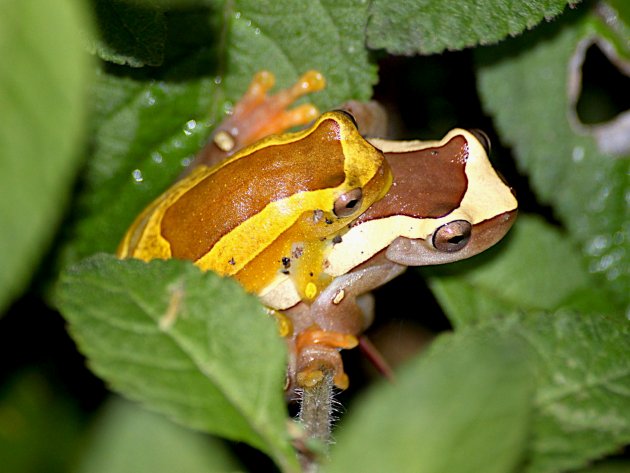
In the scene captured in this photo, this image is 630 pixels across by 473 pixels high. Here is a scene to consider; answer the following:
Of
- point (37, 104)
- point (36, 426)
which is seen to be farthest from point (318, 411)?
point (37, 104)

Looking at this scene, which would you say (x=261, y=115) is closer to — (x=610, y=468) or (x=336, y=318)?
(x=336, y=318)

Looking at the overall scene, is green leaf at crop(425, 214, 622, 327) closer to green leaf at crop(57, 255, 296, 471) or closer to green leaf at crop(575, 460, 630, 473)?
green leaf at crop(575, 460, 630, 473)

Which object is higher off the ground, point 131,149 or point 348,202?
point 131,149

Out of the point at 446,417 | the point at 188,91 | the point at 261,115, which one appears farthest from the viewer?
the point at 261,115

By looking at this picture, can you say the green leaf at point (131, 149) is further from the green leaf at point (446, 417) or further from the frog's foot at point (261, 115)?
the green leaf at point (446, 417)

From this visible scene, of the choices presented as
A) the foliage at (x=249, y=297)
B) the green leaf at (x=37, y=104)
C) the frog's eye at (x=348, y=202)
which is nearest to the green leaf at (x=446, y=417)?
the foliage at (x=249, y=297)

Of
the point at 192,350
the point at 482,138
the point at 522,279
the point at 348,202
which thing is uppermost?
the point at 192,350

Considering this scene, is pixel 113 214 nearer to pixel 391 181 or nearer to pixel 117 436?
pixel 391 181
